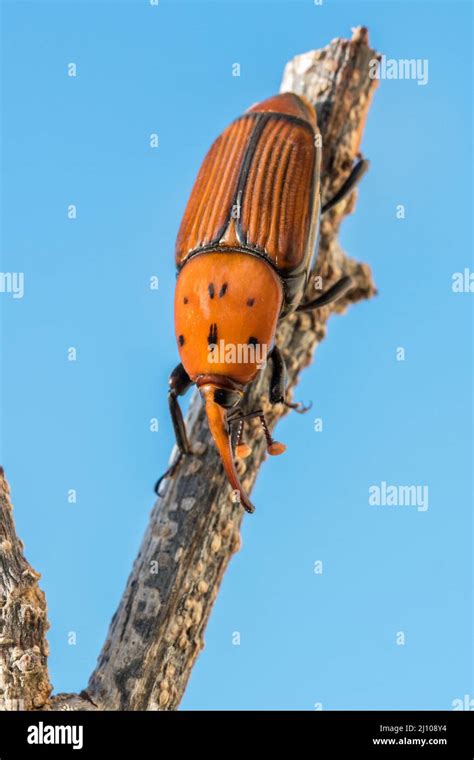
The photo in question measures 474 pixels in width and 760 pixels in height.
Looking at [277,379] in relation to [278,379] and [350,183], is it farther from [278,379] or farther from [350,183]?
[350,183]

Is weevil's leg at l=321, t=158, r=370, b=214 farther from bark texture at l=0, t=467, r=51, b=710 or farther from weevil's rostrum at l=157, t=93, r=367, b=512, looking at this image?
bark texture at l=0, t=467, r=51, b=710

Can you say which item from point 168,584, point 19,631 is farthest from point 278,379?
point 19,631

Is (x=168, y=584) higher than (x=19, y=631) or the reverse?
higher

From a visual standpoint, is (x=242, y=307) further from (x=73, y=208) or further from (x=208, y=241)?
(x=73, y=208)

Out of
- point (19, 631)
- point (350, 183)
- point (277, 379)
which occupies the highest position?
point (350, 183)
